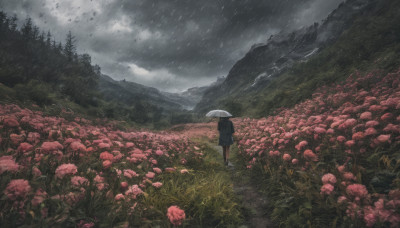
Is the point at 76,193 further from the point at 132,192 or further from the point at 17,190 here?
the point at 132,192

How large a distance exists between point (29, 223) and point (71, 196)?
1.28 ft

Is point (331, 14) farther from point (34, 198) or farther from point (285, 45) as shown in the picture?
point (34, 198)

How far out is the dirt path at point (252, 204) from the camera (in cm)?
293

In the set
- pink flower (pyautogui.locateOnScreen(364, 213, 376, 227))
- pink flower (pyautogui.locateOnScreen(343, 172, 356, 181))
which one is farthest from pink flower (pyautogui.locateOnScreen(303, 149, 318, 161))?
pink flower (pyautogui.locateOnScreen(364, 213, 376, 227))

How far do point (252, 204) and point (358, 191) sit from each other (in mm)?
1852

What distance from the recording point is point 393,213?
176 centimetres

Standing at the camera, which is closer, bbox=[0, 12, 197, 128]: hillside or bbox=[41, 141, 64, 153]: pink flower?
bbox=[41, 141, 64, 153]: pink flower

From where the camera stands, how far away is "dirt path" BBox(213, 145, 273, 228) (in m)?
2.93

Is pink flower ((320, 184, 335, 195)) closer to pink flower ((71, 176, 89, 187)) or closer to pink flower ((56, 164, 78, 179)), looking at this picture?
pink flower ((71, 176, 89, 187))

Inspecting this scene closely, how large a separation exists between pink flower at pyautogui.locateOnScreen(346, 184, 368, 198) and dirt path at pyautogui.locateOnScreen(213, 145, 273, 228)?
1.28 m

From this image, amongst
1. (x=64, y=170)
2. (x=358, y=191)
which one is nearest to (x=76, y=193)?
(x=64, y=170)

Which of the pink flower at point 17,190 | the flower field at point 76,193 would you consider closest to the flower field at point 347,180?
the flower field at point 76,193

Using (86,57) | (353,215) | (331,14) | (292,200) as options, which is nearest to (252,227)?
(292,200)

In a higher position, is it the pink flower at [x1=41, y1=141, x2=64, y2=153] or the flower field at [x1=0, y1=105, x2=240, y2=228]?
the pink flower at [x1=41, y1=141, x2=64, y2=153]
